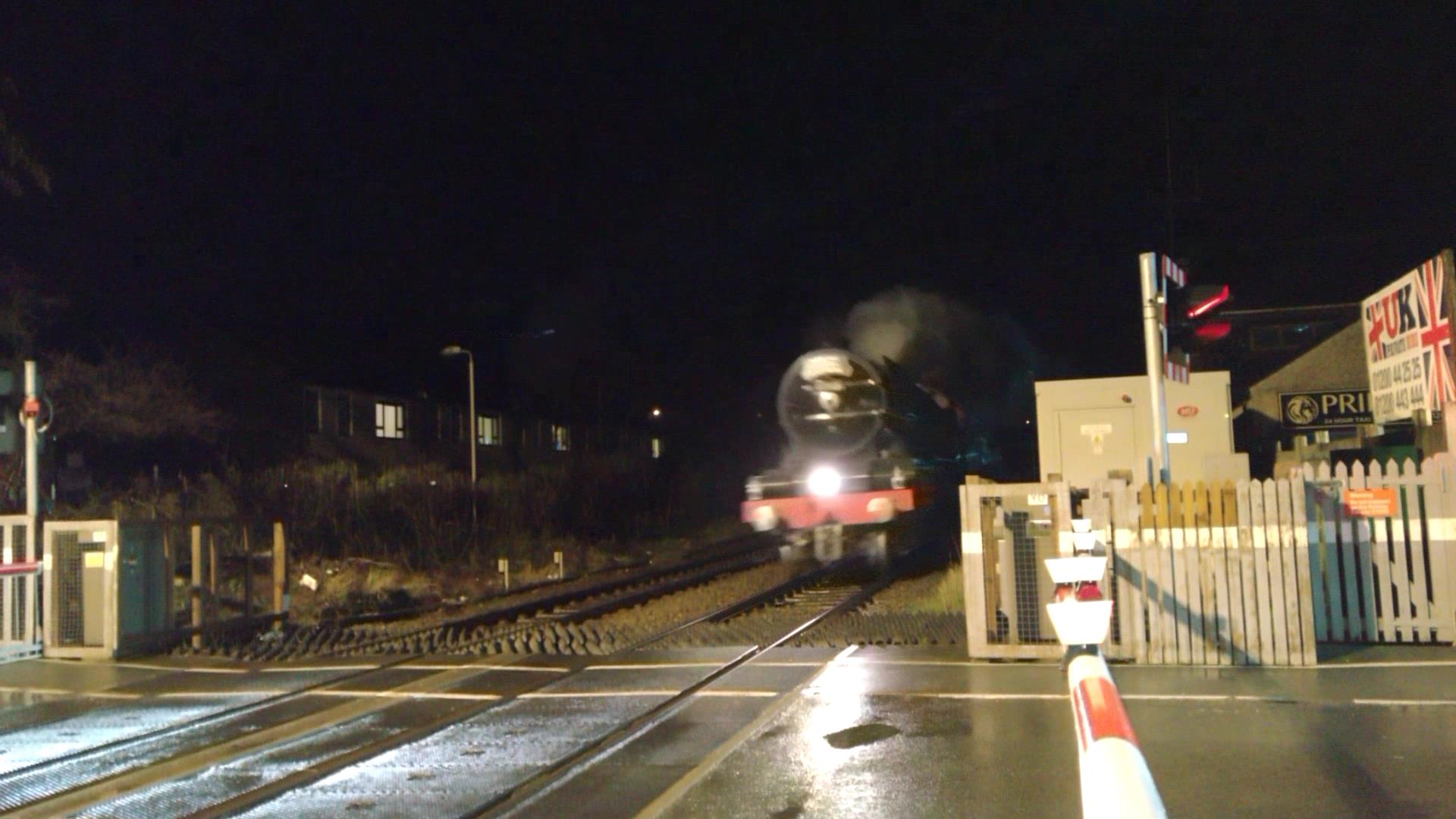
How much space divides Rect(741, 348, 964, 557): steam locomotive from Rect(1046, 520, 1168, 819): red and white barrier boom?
16.0 metres

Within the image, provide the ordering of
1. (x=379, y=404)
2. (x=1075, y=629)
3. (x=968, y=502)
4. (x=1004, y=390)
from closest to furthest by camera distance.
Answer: (x=1075, y=629), (x=968, y=502), (x=1004, y=390), (x=379, y=404)

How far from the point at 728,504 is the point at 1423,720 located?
39130mm

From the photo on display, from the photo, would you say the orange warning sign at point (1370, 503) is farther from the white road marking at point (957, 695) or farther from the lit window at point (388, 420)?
the lit window at point (388, 420)

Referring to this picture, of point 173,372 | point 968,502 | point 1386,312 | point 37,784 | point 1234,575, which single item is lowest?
point 37,784

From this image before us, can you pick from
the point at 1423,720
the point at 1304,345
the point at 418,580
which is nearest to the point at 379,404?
the point at 418,580

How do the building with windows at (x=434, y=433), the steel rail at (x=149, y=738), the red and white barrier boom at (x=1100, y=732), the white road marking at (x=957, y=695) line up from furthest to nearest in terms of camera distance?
1. the building with windows at (x=434, y=433)
2. the white road marking at (x=957, y=695)
3. the steel rail at (x=149, y=738)
4. the red and white barrier boom at (x=1100, y=732)

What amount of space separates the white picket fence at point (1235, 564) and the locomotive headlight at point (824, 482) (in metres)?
8.78

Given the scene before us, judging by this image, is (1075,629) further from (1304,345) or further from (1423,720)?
(1304,345)

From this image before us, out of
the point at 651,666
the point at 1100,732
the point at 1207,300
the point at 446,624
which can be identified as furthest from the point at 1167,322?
the point at 446,624

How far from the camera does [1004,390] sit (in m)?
27.7

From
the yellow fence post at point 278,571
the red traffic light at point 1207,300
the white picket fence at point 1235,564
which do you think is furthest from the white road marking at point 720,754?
the yellow fence post at point 278,571

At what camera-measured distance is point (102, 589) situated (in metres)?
12.7

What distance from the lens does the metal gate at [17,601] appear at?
1276 cm

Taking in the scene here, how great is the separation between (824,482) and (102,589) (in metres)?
10.7
